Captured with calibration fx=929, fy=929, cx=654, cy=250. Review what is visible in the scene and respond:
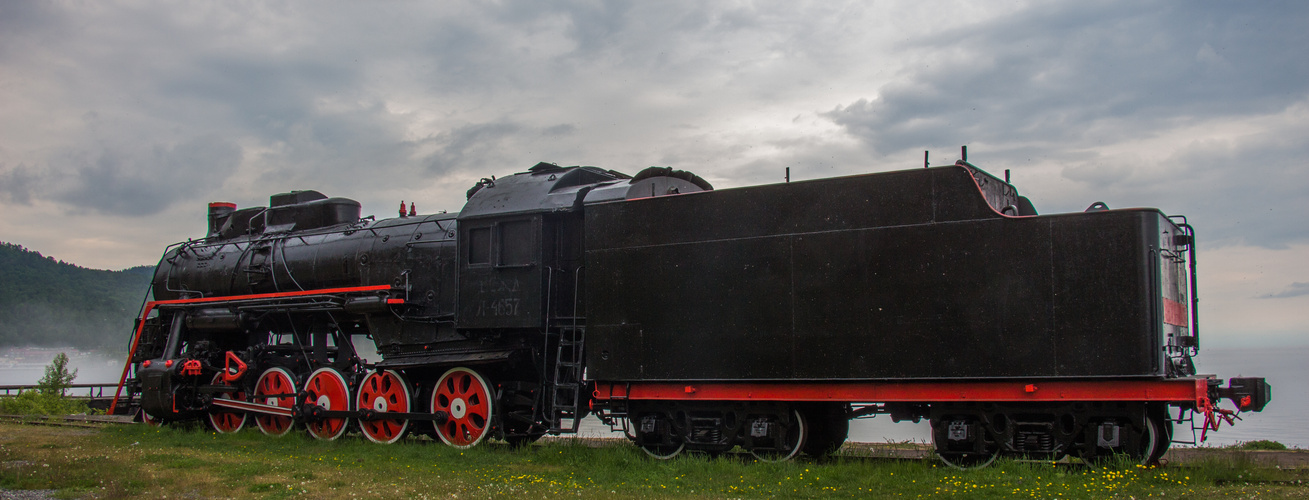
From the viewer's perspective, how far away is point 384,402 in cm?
1170

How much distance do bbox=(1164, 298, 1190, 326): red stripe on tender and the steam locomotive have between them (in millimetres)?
36

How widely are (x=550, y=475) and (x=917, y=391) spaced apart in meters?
3.39

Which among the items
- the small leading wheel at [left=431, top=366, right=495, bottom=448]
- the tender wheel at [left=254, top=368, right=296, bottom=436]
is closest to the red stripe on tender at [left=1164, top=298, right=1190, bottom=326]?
the small leading wheel at [left=431, top=366, right=495, bottom=448]

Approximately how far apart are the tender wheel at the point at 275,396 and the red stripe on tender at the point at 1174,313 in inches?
406

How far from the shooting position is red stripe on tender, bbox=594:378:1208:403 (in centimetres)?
736

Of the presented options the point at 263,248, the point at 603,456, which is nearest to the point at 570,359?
the point at 603,456

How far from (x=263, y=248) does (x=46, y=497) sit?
6.66 m

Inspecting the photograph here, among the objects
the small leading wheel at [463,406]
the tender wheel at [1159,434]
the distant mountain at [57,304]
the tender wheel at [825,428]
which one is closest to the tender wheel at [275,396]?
the small leading wheel at [463,406]

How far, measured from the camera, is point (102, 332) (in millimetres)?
88875

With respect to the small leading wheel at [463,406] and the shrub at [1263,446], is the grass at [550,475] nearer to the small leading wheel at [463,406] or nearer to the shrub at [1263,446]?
the small leading wheel at [463,406]

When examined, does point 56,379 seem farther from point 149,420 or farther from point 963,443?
point 963,443

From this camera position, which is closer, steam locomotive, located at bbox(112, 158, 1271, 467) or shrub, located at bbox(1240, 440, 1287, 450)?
steam locomotive, located at bbox(112, 158, 1271, 467)

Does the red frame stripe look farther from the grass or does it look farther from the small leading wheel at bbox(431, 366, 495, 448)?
the grass

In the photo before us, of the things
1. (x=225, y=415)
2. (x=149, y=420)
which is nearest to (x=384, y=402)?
(x=225, y=415)
